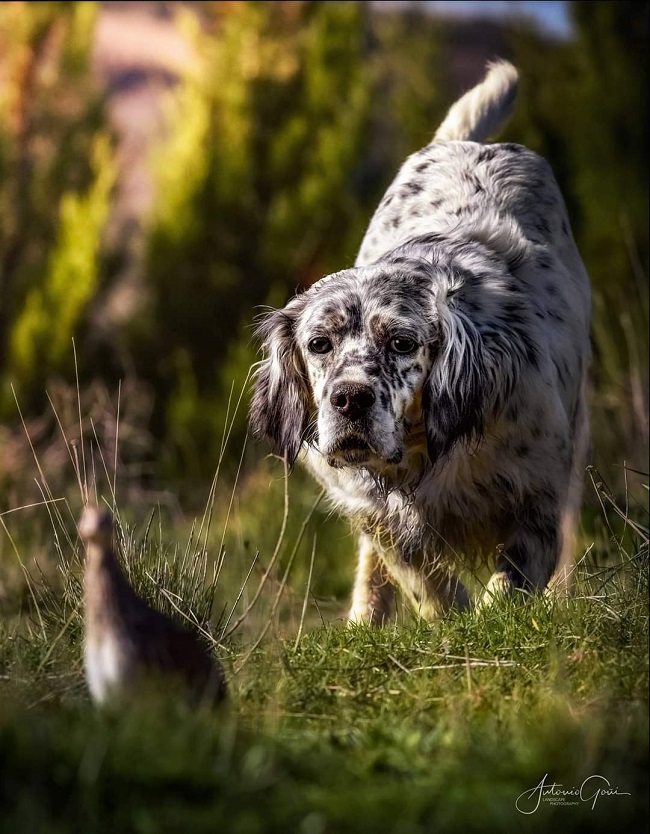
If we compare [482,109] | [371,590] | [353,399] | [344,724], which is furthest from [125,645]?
[482,109]

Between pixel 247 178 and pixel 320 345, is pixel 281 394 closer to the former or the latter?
pixel 320 345

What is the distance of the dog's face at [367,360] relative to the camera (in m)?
3.61

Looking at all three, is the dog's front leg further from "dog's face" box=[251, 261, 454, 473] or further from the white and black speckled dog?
"dog's face" box=[251, 261, 454, 473]

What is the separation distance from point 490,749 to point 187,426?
358 inches

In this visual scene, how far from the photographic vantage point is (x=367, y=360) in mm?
3730

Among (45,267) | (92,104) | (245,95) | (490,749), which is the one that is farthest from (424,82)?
(490,749)

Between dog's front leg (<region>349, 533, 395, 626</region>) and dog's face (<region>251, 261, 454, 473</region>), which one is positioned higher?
dog's face (<region>251, 261, 454, 473</region>)

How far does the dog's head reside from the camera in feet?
11.9

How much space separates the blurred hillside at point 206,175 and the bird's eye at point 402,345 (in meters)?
7.21

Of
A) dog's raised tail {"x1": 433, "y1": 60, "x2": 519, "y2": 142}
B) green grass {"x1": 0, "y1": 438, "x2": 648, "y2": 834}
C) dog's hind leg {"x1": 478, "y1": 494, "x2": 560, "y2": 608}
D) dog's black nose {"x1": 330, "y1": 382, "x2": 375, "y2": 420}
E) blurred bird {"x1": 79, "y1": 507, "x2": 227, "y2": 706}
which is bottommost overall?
dog's hind leg {"x1": 478, "y1": 494, "x2": 560, "y2": 608}

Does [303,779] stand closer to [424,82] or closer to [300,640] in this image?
[300,640]

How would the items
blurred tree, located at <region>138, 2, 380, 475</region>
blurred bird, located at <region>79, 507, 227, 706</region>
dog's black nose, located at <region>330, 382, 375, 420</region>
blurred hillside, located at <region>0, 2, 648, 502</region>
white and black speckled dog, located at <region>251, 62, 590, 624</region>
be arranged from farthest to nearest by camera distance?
blurred tree, located at <region>138, 2, 380, 475</region> → blurred hillside, located at <region>0, 2, 648, 502</region> → white and black speckled dog, located at <region>251, 62, 590, 624</region> → dog's black nose, located at <region>330, 382, 375, 420</region> → blurred bird, located at <region>79, 507, 227, 706</region>

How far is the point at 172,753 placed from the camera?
2273 millimetres

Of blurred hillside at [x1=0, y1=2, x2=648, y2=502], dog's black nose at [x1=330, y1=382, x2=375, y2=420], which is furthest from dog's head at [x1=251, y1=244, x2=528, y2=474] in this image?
blurred hillside at [x1=0, y1=2, x2=648, y2=502]
